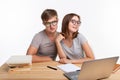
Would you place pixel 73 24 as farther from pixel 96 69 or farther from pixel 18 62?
pixel 96 69

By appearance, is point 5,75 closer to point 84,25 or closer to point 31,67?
point 31,67

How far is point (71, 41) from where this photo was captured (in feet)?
7.75

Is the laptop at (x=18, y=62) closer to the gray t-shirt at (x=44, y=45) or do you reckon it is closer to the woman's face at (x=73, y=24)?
the gray t-shirt at (x=44, y=45)

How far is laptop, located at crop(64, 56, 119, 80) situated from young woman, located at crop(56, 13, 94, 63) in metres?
0.73

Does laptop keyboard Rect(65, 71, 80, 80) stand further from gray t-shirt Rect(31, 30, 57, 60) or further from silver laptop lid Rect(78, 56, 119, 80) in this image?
gray t-shirt Rect(31, 30, 57, 60)

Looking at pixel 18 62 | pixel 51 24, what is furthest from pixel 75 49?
pixel 18 62

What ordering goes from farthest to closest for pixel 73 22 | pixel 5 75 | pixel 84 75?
pixel 73 22, pixel 5 75, pixel 84 75

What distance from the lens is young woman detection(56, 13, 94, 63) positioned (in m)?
2.30

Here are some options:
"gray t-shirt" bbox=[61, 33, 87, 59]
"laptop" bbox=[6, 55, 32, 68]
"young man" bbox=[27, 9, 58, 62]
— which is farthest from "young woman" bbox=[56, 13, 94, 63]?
"laptop" bbox=[6, 55, 32, 68]

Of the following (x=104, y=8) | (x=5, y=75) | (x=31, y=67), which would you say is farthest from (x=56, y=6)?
(x=5, y=75)

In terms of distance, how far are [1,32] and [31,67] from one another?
1.80 metres

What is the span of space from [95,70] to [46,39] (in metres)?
1.06

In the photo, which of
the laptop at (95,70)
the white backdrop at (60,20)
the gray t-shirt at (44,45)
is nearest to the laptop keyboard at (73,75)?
the laptop at (95,70)

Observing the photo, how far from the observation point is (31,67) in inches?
74.4
